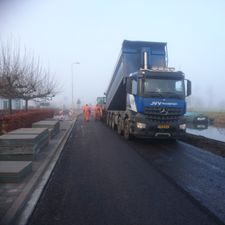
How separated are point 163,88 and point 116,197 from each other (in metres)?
8.49

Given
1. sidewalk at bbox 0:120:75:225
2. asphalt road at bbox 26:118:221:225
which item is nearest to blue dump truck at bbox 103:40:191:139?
asphalt road at bbox 26:118:221:225

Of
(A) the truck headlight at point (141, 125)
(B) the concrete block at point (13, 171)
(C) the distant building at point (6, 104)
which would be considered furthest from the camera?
(C) the distant building at point (6, 104)

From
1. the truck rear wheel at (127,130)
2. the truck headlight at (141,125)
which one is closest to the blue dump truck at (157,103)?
the truck headlight at (141,125)

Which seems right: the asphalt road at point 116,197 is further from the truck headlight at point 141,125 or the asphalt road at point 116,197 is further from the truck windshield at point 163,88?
the truck windshield at point 163,88

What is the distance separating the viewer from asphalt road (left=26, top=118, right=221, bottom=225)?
5.00 m

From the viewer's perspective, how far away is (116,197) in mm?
6102

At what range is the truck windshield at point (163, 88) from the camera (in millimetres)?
13789

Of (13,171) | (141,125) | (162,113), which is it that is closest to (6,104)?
(141,125)

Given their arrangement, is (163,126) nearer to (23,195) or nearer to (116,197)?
(116,197)

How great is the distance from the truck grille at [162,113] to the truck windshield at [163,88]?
1.79ft

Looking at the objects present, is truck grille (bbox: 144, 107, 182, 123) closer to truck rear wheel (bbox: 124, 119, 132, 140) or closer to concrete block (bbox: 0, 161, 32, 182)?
truck rear wheel (bbox: 124, 119, 132, 140)

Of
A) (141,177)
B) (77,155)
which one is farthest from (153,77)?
(141,177)

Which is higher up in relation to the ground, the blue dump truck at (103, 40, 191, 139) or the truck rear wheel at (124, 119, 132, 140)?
the blue dump truck at (103, 40, 191, 139)

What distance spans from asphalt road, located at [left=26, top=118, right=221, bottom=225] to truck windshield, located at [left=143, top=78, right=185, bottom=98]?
4.44 metres
